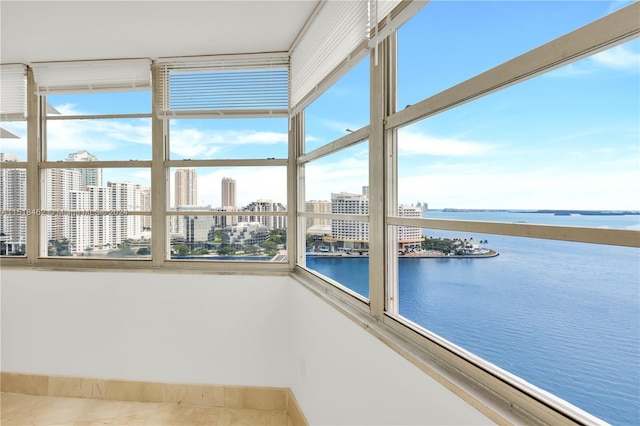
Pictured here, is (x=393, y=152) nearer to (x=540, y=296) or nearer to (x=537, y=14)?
(x=537, y=14)

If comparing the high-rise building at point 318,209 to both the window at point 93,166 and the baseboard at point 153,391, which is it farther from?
the window at point 93,166

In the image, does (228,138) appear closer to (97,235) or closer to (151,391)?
(97,235)

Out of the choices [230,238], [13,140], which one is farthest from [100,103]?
[230,238]

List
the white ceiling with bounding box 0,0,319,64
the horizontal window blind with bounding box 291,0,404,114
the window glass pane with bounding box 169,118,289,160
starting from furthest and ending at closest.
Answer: the window glass pane with bounding box 169,118,289,160
the white ceiling with bounding box 0,0,319,64
the horizontal window blind with bounding box 291,0,404,114

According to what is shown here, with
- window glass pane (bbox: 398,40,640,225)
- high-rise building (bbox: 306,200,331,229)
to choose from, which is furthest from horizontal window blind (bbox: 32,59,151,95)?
window glass pane (bbox: 398,40,640,225)

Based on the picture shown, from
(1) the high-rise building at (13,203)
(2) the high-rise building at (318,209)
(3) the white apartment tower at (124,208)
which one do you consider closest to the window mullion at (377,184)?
(2) the high-rise building at (318,209)

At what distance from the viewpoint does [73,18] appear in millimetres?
2062

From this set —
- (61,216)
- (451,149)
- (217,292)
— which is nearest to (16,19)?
(61,216)

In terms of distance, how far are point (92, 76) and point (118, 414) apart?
268 cm

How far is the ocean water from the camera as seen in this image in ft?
1.97

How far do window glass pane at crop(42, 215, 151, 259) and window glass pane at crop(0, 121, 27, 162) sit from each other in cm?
59

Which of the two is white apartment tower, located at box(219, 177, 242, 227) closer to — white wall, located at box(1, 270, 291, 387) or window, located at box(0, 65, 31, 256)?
white wall, located at box(1, 270, 291, 387)

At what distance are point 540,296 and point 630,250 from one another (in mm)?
207

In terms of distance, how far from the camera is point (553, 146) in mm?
710
